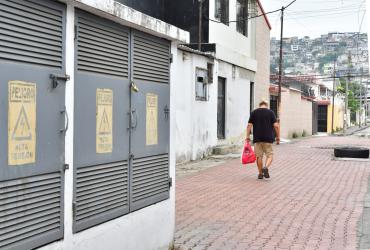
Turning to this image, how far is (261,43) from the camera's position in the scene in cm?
2555

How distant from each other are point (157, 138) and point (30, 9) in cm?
242

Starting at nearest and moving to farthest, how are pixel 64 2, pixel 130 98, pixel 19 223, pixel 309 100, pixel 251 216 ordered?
pixel 19 223, pixel 64 2, pixel 130 98, pixel 251 216, pixel 309 100

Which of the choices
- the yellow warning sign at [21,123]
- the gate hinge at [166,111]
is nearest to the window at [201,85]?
the gate hinge at [166,111]

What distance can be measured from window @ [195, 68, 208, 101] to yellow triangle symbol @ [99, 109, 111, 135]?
11.1 m

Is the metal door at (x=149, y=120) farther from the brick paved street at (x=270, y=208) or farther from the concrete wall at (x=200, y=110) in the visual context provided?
the concrete wall at (x=200, y=110)

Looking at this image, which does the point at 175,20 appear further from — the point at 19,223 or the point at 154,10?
the point at 19,223

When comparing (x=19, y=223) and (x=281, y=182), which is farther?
(x=281, y=182)

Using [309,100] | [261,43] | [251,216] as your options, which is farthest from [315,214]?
[309,100]

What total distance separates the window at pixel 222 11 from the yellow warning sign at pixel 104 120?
14866mm

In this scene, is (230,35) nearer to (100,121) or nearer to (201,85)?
(201,85)

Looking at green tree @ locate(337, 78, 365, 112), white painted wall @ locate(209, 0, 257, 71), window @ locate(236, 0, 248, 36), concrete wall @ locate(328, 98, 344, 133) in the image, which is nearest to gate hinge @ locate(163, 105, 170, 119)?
white painted wall @ locate(209, 0, 257, 71)

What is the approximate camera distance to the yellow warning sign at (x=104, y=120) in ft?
15.6

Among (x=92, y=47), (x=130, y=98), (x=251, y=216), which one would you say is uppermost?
(x=92, y=47)

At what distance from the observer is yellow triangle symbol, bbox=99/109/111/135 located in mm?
4809
